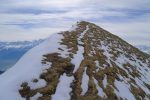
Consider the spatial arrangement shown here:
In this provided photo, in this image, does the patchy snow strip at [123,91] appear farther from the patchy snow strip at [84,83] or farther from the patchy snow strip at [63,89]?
the patchy snow strip at [63,89]

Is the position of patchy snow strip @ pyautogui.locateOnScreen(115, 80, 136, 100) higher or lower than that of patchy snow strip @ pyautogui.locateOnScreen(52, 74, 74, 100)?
lower

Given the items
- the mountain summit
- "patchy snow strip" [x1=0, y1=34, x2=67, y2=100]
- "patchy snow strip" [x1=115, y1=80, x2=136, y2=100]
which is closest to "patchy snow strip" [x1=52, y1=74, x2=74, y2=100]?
the mountain summit

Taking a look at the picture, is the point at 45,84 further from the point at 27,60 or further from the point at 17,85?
A: the point at 27,60

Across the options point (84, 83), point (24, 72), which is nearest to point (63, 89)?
point (84, 83)

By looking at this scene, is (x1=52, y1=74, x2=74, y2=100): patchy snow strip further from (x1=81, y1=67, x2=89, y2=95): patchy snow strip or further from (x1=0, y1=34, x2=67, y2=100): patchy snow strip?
(x1=0, y1=34, x2=67, y2=100): patchy snow strip

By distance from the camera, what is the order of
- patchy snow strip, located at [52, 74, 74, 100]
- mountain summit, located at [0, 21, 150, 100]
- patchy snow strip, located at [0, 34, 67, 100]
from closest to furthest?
patchy snow strip, located at [52, 74, 74, 100] < patchy snow strip, located at [0, 34, 67, 100] < mountain summit, located at [0, 21, 150, 100]

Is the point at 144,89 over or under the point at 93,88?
under

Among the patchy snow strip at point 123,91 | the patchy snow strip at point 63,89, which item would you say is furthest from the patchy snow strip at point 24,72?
the patchy snow strip at point 123,91

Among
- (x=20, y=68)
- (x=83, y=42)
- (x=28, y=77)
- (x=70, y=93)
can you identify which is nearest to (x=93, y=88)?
(x=70, y=93)
